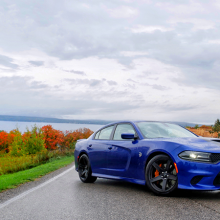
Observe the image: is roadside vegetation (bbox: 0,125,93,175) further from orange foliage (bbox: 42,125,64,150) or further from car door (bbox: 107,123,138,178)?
car door (bbox: 107,123,138,178)

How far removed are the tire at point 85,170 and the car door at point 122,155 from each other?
999 mm

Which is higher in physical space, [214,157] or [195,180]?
[214,157]

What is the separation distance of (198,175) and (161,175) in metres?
0.76

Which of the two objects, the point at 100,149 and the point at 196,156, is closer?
the point at 196,156

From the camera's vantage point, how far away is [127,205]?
207 inches

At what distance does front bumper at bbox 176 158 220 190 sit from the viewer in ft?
17.4

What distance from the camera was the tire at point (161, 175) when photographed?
18.7 feet

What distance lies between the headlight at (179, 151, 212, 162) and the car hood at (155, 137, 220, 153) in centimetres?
7

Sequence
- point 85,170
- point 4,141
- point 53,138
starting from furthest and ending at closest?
point 4,141 < point 53,138 < point 85,170

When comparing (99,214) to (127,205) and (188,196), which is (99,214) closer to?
(127,205)

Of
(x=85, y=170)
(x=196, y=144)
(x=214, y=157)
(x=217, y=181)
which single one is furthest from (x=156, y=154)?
(x=85, y=170)

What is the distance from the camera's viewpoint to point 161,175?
5824 mm

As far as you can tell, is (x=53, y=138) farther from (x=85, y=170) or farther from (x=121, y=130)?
(x=121, y=130)

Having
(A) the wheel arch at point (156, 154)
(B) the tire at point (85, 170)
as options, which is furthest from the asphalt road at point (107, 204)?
(B) the tire at point (85, 170)
